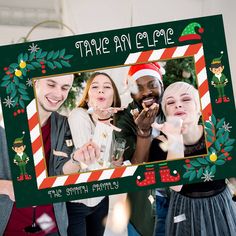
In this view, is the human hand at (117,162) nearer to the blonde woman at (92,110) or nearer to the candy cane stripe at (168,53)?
the blonde woman at (92,110)

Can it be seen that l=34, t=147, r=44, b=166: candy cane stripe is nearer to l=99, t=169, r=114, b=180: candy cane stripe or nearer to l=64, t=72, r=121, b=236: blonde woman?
l=64, t=72, r=121, b=236: blonde woman

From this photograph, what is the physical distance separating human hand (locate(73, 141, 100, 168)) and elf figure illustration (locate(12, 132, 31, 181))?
0.51 feet

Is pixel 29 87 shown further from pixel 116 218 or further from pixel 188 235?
pixel 188 235

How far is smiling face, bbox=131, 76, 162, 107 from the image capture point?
127 centimetres

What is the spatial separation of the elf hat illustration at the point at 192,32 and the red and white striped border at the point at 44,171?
435 millimetres

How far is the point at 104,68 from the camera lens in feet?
4.16

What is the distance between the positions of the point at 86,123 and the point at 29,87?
0.68 ft

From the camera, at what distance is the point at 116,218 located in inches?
51.6

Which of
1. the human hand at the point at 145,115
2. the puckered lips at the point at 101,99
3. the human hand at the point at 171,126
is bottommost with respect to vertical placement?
the human hand at the point at 171,126

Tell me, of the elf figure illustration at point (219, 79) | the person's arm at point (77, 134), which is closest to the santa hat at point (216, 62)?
the elf figure illustration at point (219, 79)

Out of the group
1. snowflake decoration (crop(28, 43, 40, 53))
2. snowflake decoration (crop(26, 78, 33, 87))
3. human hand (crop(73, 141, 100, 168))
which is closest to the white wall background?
snowflake decoration (crop(28, 43, 40, 53))

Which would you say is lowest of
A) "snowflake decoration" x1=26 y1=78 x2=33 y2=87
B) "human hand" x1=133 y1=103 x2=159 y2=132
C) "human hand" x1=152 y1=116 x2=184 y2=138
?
"human hand" x1=152 y1=116 x2=184 y2=138

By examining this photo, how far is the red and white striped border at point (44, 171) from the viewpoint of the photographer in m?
1.26

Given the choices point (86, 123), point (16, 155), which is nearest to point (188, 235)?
point (86, 123)
